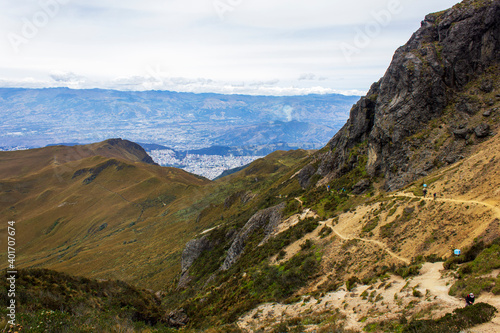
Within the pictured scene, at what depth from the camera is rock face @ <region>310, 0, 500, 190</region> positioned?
38.7 metres

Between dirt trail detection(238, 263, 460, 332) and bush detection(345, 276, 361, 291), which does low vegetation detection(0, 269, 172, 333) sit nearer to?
dirt trail detection(238, 263, 460, 332)

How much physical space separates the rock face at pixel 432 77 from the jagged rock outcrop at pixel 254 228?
58.3 ft

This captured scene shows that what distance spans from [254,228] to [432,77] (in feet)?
122

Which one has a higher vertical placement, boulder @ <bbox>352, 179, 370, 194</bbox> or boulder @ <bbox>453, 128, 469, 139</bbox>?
boulder @ <bbox>453, 128, 469, 139</bbox>

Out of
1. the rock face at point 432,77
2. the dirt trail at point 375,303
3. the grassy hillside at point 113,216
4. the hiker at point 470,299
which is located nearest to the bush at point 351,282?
the dirt trail at point 375,303

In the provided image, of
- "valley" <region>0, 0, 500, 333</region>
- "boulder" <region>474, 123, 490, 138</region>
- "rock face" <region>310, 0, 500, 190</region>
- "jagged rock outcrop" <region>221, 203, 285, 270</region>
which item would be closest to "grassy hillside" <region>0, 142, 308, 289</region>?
"valley" <region>0, 0, 500, 333</region>

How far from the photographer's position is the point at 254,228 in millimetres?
46281

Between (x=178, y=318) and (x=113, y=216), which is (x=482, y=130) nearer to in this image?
(x=178, y=318)

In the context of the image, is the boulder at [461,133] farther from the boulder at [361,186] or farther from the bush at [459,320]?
Result: the bush at [459,320]

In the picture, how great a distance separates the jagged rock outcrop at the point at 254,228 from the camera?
42875mm

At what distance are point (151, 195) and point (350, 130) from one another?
13049cm

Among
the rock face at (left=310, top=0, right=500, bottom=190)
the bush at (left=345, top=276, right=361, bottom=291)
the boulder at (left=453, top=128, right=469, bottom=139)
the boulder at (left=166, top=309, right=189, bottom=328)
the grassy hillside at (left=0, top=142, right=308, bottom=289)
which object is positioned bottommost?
the grassy hillside at (left=0, top=142, right=308, bottom=289)

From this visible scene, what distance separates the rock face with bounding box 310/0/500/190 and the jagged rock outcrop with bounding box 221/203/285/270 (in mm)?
17780

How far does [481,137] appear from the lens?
31594 millimetres
